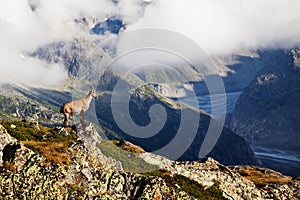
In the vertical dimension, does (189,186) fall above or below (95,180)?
below

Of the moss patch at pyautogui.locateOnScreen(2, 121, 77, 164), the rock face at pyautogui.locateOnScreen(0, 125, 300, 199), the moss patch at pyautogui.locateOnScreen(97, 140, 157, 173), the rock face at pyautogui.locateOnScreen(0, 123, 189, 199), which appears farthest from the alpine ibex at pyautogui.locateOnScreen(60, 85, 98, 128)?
the rock face at pyautogui.locateOnScreen(0, 123, 189, 199)

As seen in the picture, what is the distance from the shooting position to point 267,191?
207 ft

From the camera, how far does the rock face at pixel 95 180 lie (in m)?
42.9

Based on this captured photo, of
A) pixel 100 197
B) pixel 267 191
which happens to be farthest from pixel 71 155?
pixel 267 191

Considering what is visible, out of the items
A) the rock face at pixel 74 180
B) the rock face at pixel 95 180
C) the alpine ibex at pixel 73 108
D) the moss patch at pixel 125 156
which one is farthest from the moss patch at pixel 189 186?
the alpine ibex at pixel 73 108

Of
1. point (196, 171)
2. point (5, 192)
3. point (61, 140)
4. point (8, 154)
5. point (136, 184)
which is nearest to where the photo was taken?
point (5, 192)

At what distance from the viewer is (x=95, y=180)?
1860 inches

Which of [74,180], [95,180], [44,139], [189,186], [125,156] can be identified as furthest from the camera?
[125,156]

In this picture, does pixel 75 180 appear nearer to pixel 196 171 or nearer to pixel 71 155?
pixel 71 155

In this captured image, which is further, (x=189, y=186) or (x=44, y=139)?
(x=44, y=139)

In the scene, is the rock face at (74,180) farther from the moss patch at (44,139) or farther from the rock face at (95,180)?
the moss patch at (44,139)

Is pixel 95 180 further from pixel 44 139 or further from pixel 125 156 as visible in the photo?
pixel 125 156

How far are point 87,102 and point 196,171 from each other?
18876 mm

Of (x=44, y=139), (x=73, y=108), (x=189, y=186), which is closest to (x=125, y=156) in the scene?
(x=73, y=108)
